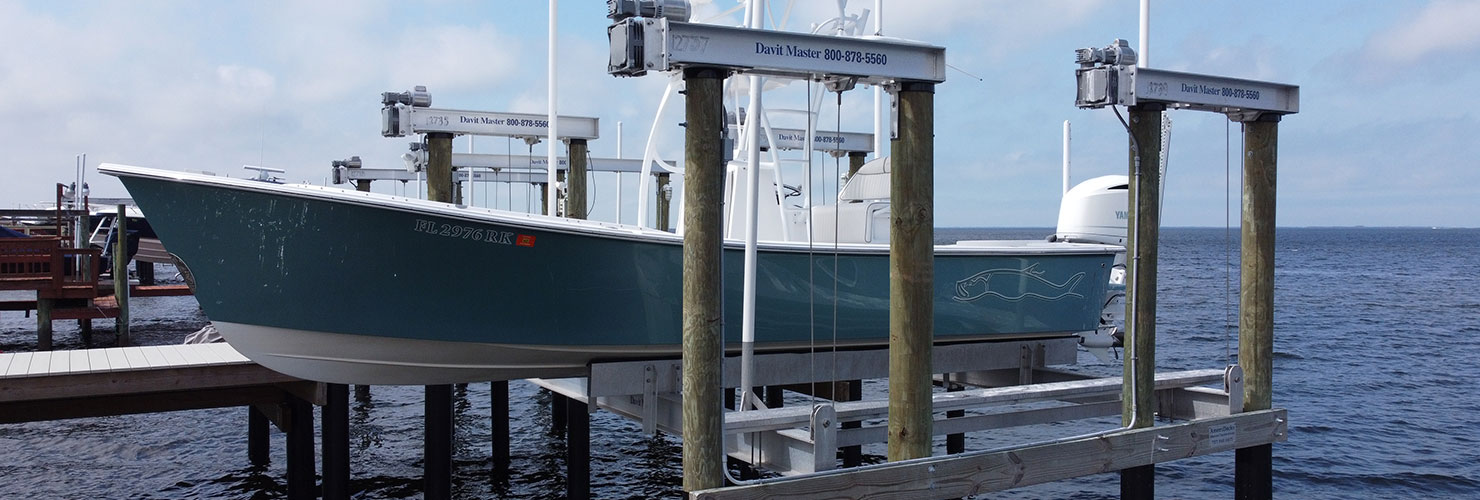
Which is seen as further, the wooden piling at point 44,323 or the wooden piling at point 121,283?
the wooden piling at point 121,283

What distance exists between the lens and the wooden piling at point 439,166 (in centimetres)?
1199

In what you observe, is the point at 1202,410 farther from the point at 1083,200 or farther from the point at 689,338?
the point at 689,338

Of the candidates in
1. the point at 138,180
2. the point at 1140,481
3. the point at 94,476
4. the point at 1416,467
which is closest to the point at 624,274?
the point at 138,180

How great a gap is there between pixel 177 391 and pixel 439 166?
324cm

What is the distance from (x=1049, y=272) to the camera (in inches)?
443

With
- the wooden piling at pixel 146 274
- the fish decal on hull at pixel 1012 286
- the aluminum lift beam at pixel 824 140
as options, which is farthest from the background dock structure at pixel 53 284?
the fish decal on hull at pixel 1012 286

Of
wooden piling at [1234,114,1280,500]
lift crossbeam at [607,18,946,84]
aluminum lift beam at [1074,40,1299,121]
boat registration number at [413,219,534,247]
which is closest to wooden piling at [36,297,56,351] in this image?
boat registration number at [413,219,534,247]

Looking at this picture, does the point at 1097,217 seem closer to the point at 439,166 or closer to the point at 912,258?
the point at 912,258

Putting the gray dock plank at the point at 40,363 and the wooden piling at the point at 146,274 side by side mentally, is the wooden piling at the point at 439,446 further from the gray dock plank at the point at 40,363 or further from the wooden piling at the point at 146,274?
the wooden piling at the point at 146,274

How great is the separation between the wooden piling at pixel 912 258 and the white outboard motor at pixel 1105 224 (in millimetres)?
5381

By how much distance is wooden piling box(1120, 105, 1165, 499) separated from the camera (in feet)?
27.5

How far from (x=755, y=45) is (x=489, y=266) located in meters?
2.74

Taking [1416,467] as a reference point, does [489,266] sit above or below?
above

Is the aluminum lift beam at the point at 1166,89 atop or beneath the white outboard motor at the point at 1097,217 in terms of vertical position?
atop
